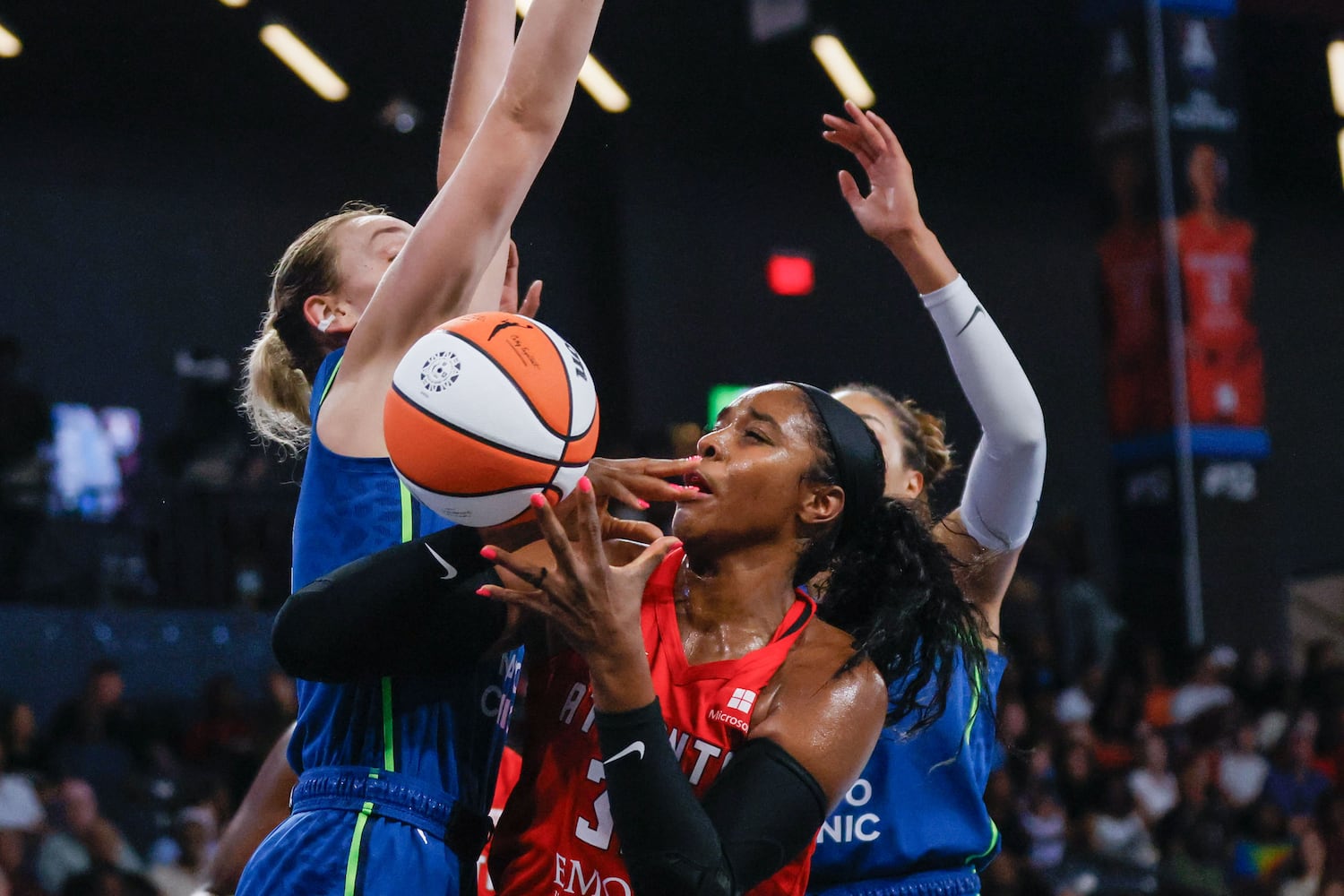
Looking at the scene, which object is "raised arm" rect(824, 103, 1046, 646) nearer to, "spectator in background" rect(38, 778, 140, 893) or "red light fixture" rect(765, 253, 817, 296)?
"spectator in background" rect(38, 778, 140, 893)

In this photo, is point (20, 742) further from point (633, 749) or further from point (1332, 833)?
point (1332, 833)

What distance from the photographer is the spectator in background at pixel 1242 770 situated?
10484 mm

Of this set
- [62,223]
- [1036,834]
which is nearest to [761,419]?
[1036,834]

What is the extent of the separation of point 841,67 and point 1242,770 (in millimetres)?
7266

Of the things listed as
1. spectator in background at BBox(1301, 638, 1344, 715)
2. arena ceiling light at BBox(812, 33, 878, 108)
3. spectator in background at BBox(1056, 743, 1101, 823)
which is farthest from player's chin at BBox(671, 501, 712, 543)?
arena ceiling light at BBox(812, 33, 878, 108)

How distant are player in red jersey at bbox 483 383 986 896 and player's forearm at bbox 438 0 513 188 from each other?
32.0 inches

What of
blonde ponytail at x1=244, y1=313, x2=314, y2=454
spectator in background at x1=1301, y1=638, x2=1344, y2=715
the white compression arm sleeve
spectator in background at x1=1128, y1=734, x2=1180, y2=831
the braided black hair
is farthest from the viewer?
spectator in background at x1=1301, y1=638, x2=1344, y2=715

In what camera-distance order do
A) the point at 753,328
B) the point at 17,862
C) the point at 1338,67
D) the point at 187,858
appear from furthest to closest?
the point at 753,328, the point at 1338,67, the point at 187,858, the point at 17,862

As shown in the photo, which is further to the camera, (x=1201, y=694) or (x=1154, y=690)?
(x=1154, y=690)

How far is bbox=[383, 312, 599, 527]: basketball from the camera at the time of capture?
2.28 m

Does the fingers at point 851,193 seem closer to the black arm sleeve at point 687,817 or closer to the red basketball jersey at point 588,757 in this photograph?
the red basketball jersey at point 588,757

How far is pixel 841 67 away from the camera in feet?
47.0

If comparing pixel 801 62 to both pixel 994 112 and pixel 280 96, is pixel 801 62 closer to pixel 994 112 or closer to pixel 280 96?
pixel 994 112

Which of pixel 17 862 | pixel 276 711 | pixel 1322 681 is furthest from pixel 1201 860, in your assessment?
pixel 17 862
